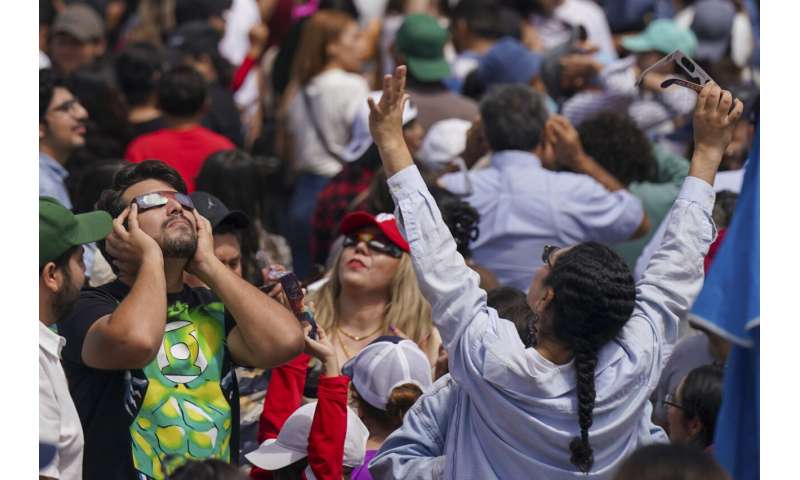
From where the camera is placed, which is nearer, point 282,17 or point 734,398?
point 734,398

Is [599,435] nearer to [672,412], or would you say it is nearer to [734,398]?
[734,398]

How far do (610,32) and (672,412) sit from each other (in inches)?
274

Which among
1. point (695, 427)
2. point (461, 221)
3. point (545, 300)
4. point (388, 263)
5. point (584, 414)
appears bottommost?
point (695, 427)

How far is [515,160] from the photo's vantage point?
262 inches

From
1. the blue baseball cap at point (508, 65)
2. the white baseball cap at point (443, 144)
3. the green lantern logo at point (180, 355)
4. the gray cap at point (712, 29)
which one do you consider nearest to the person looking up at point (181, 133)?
the white baseball cap at point (443, 144)

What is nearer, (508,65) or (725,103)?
(725,103)

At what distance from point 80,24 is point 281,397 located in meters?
6.15

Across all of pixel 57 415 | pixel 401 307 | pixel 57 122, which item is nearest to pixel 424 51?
pixel 57 122

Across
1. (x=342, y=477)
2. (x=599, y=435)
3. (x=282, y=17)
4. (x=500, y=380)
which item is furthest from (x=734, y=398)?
(x=282, y=17)

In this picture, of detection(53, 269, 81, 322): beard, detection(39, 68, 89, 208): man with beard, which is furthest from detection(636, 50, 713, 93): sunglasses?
detection(39, 68, 89, 208): man with beard

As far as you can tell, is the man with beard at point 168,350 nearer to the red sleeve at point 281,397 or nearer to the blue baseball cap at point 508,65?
the red sleeve at point 281,397

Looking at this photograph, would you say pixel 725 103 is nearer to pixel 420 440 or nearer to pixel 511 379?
pixel 511 379

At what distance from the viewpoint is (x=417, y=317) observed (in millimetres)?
5617

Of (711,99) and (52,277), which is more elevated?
(711,99)
